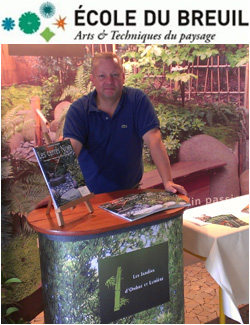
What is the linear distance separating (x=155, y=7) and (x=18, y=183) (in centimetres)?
185

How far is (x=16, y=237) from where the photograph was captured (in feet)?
10.9

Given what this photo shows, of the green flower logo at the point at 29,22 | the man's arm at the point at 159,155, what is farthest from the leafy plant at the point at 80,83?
the man's arm at the point at 159,155

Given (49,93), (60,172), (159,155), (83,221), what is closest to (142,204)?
(83,221)

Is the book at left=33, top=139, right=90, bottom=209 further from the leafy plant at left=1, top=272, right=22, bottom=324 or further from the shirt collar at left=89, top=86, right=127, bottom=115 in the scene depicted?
the leafy plant at left=1, top=272, right=22, bottom=324

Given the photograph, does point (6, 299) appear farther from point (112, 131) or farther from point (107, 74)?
point (107, 74)

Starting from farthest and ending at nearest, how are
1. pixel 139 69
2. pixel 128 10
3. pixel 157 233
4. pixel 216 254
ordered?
pixel 139 69
pixel 128 10
pixel 216 254
pixel 157 233

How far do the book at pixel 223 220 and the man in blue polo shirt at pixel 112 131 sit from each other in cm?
42

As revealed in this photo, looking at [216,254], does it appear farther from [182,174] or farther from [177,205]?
[182,174]

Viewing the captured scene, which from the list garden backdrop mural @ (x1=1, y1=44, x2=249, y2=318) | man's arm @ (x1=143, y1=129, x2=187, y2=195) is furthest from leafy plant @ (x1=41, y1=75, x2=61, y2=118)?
man's arm @ (x1=143, y1=129, x2=187, y2=195)

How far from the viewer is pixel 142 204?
7.09ft

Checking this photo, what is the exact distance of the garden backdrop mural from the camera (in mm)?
3266

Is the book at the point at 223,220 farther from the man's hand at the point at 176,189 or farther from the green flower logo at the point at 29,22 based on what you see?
the green flower logo at the point at 29,22

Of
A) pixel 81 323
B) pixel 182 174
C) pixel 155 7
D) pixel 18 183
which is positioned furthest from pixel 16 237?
pixel 155 7

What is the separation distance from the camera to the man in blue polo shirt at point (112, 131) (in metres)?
2.66
